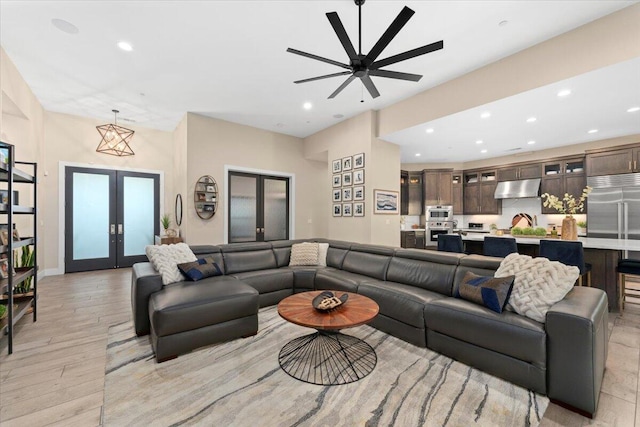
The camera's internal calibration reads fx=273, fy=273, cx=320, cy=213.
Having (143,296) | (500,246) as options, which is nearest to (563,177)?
(500,246)

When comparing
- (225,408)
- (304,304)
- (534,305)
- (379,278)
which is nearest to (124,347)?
(225,408)

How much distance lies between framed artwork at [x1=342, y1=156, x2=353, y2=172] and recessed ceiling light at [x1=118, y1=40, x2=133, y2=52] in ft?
13.1

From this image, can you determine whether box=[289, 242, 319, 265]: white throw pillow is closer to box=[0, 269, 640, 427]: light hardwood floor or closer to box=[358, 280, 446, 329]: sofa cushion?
box=[358, 280, 446, 329]: sofa cushion

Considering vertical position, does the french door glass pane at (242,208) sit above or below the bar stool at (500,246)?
above

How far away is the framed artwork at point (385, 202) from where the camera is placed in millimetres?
5527

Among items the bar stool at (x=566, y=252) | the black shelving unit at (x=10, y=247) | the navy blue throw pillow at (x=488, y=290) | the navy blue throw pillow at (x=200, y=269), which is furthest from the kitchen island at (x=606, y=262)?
the black shelving unit at (x=10, y=247)

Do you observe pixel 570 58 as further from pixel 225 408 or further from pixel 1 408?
pixel 1 408

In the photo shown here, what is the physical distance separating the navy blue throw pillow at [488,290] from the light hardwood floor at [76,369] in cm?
76

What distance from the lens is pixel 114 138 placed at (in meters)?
5.86

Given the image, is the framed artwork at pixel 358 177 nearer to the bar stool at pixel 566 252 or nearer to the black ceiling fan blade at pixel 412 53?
the black ceiling fan blade at pixel 412 53

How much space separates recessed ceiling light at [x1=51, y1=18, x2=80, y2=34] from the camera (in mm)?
2990

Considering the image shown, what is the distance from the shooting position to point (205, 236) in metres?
5.83

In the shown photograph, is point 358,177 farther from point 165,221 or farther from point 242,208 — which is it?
point 165,221

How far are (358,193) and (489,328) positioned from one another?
3731mm
